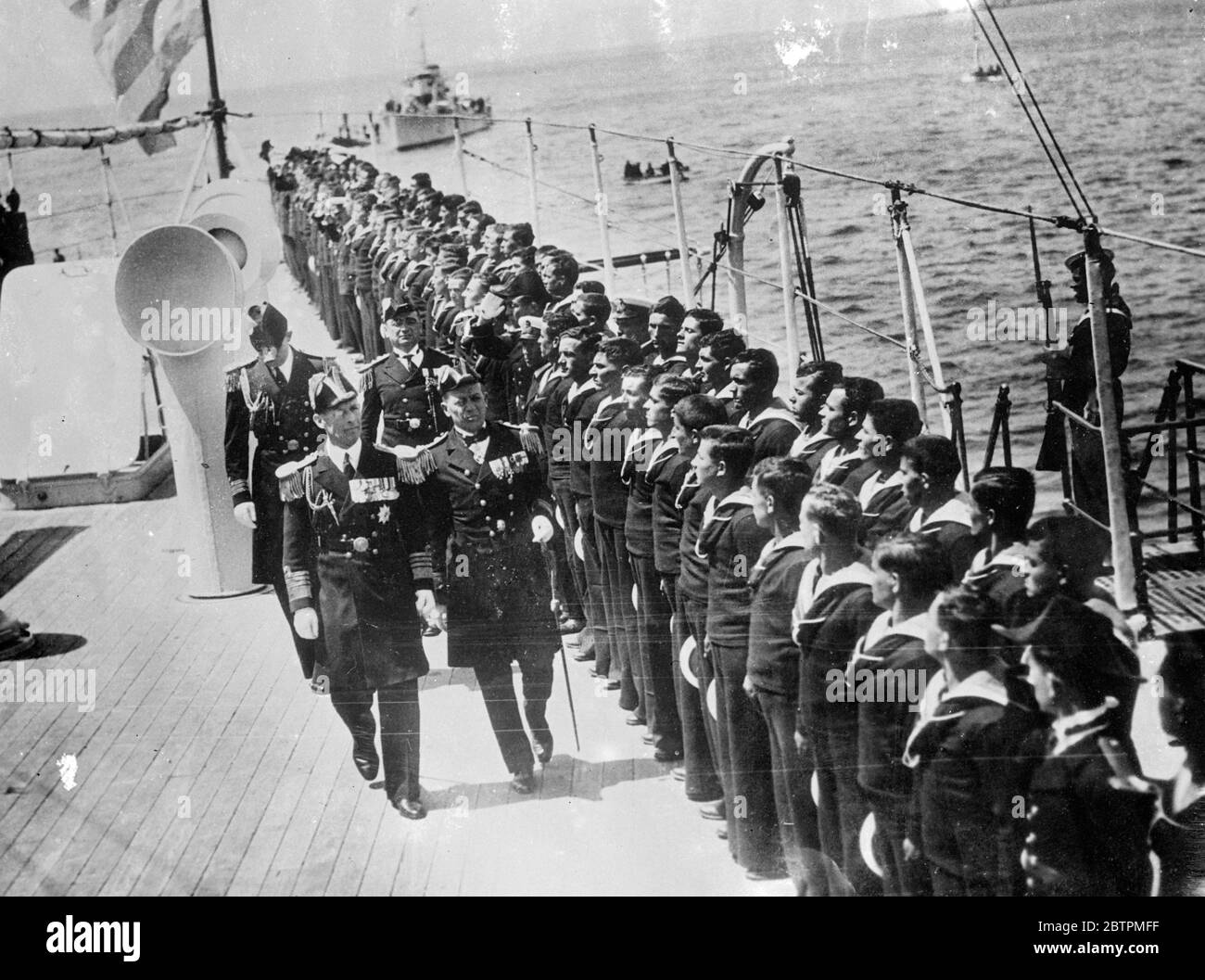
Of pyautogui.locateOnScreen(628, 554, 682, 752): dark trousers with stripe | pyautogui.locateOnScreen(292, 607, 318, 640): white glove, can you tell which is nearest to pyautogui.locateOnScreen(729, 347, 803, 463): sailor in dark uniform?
pyautogui.locateOnScreen(628, 554, 682, 752): dark trousers with stripe

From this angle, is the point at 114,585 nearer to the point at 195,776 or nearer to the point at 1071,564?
the point at 195,776

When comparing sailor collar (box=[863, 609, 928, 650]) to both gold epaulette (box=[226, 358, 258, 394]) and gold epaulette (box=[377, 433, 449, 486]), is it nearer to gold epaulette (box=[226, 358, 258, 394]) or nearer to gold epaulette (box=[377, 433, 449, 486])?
gold epaulette (box=[377, 433, 449, 486])

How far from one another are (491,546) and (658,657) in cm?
59

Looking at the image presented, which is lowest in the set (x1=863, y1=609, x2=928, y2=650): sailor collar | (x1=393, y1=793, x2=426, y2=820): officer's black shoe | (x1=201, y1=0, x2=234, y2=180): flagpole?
(x1=393, y1=793, x2=426, y2=820): officer's black shoe

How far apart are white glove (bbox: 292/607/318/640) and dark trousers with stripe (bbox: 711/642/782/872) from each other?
4.07 ft

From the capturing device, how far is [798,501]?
2.82 metres

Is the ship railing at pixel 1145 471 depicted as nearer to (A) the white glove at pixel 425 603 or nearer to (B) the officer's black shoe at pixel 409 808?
(A) the white glove at pixel 425 603

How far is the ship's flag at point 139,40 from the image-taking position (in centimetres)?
437

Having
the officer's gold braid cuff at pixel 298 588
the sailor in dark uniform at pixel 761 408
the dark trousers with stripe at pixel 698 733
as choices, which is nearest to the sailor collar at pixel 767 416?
the sailor in dark uniform at pixel 761 408

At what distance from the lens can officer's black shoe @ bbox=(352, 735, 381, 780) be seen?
3.86m

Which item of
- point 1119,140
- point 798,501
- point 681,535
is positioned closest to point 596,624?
point 681,535

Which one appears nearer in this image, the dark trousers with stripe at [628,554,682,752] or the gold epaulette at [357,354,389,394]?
the dark trousers with stripe at [628,554,682,752]

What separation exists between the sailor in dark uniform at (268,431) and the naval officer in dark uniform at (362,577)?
398 mm
